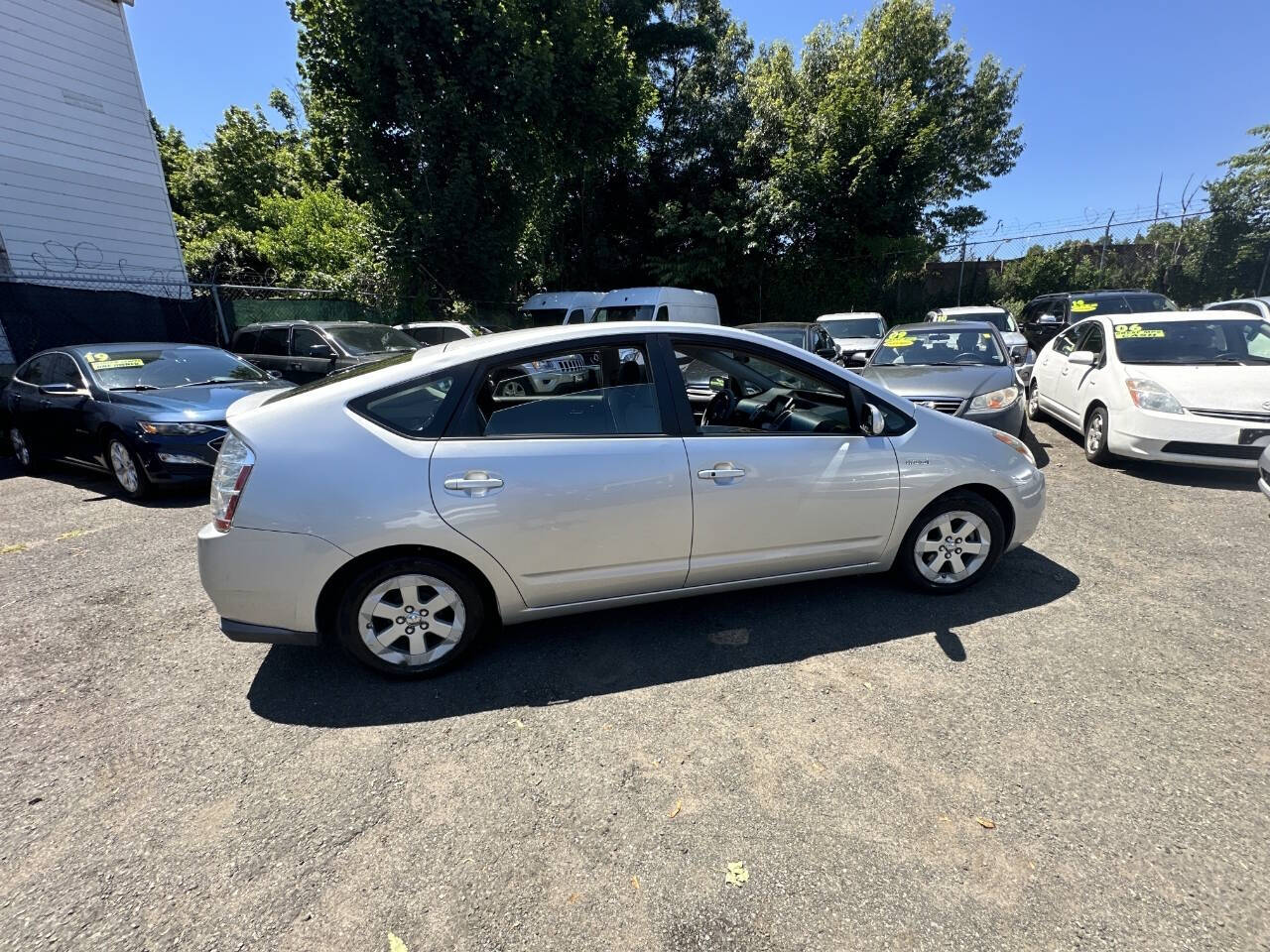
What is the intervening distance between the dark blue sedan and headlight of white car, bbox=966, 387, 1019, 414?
23.3 ft

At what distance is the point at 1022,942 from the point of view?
5.32ft

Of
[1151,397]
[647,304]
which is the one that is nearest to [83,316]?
[647,304]

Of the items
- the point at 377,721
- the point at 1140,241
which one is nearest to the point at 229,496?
the point at 377,721

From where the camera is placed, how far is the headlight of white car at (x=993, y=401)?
5.53 m

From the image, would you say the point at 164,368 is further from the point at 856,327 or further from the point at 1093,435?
the point at 856,327

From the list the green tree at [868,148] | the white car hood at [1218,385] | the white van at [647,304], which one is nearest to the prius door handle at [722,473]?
the white car hood at [1218,385]

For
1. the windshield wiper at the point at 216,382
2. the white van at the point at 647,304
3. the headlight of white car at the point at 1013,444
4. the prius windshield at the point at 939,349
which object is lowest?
the headlight of white car at the point at 1013,444

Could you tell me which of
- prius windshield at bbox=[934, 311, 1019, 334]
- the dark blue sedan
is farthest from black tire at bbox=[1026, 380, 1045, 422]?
the dark blue sedan

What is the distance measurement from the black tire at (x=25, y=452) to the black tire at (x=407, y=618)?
21.8 feet

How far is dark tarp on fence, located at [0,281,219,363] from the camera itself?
851 centimetres

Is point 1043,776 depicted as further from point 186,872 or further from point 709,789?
point 186,872

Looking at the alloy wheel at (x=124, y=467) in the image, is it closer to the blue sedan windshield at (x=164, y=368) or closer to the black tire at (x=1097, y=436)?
the blue sedan windshield at (x=164, y=368)

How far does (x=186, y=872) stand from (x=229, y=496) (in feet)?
4.59

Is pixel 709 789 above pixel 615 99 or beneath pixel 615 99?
beneath
